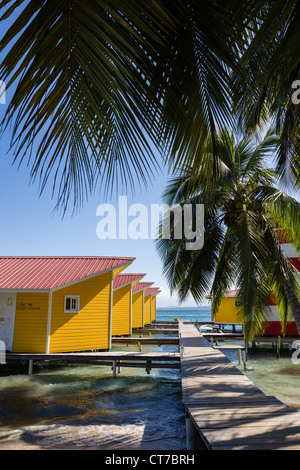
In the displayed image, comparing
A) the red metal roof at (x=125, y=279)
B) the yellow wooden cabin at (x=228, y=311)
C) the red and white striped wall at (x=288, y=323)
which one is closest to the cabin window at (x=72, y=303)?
the red metal roof at (x=125, y=279)

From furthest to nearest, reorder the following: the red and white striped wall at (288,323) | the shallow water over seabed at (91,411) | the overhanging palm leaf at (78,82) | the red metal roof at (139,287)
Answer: the red metal roof at (139,287) < the red and white striped wall at (288,323) < the shallow water over seabed at (91,411) < the overhanging palm leaf at (78,82)

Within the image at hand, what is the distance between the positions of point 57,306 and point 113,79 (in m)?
13.8

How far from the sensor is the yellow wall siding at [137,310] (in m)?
29.5

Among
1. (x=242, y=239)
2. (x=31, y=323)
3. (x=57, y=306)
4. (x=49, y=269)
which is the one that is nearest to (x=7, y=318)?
(x=31, y=323)

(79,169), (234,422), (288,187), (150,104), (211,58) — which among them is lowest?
(234,422)

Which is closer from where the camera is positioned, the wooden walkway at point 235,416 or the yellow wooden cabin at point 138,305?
the wooden walkway at point 235,416

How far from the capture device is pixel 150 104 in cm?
165

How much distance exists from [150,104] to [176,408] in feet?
30.2

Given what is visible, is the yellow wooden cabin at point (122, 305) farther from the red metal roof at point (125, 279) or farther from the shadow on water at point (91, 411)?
the shadow on water at point (91, 411)

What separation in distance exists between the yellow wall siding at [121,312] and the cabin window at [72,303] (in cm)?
Answer: 790

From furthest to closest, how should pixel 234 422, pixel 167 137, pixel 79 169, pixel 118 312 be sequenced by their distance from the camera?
pixel 118 312 < pixel 234 422 < pixel 167 137 < pixel 79 169

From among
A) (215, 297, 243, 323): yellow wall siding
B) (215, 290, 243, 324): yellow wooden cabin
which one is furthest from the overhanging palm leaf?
(215, 297, 243, 323): yellow wall siding
